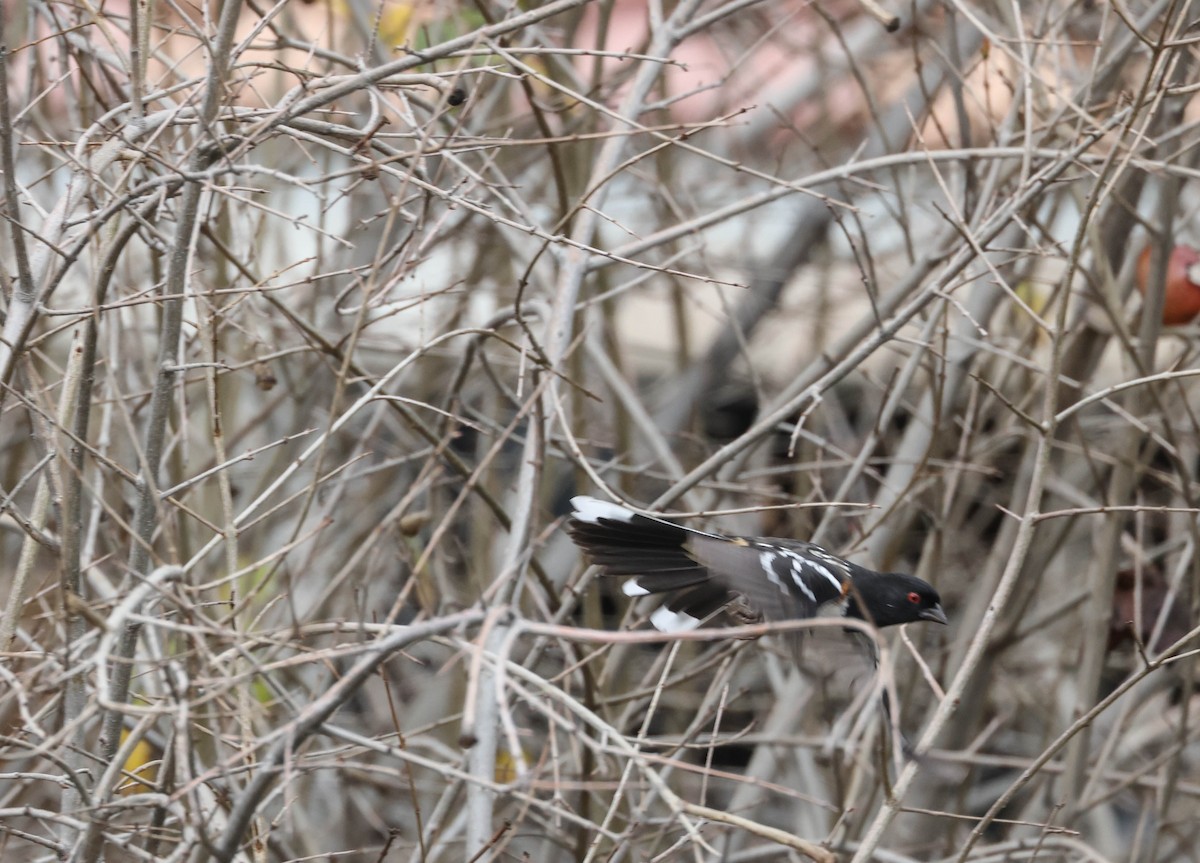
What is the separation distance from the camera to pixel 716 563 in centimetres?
298

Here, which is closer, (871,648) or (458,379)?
(871,648)

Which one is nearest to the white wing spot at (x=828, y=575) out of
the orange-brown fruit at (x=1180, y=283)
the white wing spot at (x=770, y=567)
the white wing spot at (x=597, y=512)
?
the white wing spot at (x=770, y=567)

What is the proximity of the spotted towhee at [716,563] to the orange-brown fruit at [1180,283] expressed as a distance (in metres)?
1.74

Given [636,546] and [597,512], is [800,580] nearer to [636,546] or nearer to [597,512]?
[636,546]

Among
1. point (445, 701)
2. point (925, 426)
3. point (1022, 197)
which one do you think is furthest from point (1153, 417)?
point (445, 701)

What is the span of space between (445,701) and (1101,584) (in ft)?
10.2

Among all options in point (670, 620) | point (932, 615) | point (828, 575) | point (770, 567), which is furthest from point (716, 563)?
point (932, 615)

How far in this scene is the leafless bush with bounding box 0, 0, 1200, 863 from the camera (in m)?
2.39

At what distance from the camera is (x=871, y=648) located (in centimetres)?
303

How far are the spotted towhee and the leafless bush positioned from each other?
0.14 meters

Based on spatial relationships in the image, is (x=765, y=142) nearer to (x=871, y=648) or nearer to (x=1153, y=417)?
(x=1153, y=417)

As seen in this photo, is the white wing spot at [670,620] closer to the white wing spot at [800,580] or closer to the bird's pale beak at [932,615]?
the white wing spot at [800,580]

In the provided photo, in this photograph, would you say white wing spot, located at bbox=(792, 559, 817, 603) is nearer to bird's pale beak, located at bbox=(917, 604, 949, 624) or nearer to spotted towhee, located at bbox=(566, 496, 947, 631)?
spotted towhee, located at bbox=(566, 496, 947, 631)

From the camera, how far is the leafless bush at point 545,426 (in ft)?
7.83
